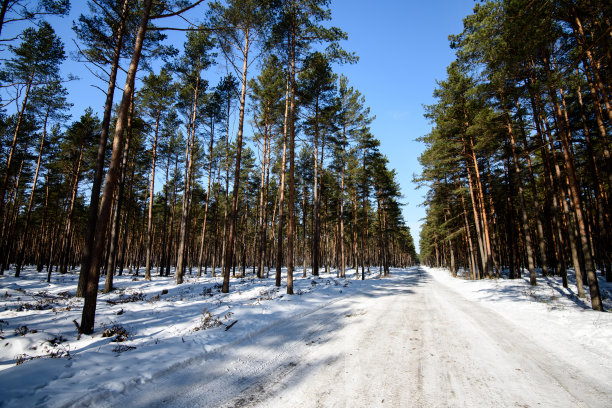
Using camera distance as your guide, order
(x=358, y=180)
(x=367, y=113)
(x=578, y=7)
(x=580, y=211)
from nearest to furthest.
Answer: (x=578, y=7) → (x=580, y=211) → (x=367, y=113) → (x=358, y=180)

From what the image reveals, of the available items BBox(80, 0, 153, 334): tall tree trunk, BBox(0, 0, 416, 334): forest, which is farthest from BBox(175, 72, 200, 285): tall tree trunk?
BBox(80, 0, 153, 334): tall tree trunk

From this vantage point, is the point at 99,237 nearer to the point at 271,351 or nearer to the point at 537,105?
the point at 271,351

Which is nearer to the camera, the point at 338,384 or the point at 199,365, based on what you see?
the point at 338,384

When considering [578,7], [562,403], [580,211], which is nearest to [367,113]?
[578,7]

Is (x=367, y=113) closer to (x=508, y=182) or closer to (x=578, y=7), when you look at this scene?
(x=508, y=182)

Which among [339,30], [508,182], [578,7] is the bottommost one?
[508,182]

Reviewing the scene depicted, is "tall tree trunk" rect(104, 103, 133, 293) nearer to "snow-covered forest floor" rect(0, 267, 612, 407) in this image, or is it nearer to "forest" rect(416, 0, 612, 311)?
"snow-covered forest floor" rect(0, 267, 612, 407)

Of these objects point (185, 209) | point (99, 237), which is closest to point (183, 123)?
point (185, 209)

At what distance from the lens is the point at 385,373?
144 inches

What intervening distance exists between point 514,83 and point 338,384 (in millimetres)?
17058

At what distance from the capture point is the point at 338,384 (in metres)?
3.33

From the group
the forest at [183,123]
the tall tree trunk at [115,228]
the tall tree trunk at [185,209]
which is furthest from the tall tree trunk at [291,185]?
the tall tree trunk at [115,228]

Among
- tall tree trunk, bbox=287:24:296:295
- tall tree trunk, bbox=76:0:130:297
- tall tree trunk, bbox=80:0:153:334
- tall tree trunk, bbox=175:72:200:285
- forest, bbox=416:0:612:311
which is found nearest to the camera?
tall tree trunk, bbox=80:0:153:334

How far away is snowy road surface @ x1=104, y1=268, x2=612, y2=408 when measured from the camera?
3012mm
